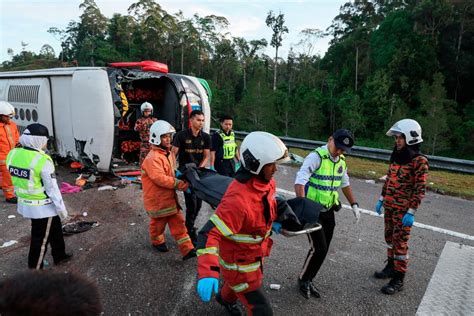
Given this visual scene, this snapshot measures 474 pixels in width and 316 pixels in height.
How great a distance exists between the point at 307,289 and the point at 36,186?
291cm

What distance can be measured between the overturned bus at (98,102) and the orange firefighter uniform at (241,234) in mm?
4684

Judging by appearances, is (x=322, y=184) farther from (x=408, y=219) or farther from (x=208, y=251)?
(x=208, y=251)

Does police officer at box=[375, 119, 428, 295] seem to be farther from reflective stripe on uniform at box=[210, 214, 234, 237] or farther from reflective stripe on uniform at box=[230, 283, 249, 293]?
reflective stripe on uniform at box=[210, 214, 234, 237]

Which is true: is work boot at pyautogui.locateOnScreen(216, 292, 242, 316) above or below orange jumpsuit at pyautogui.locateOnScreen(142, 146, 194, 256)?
below

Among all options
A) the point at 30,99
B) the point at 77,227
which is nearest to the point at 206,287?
the point at 77,227

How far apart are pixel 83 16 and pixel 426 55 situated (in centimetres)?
4833

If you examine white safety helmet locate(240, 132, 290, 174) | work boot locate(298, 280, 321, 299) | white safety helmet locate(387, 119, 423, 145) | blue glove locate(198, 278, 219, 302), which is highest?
white safety helmet locate(387, 119, 423, 145)

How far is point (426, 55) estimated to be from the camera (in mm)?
27359

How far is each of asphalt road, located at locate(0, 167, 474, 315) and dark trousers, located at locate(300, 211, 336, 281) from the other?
27 centimetres

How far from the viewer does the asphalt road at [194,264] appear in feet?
10.4

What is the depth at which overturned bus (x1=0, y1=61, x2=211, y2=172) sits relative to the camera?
623cm

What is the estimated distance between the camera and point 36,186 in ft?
11.1

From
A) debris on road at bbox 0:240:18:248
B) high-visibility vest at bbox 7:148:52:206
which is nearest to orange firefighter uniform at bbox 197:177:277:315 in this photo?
high-visibility vest at bbox 7:148:52:206

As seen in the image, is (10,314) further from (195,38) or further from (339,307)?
(195,38)
